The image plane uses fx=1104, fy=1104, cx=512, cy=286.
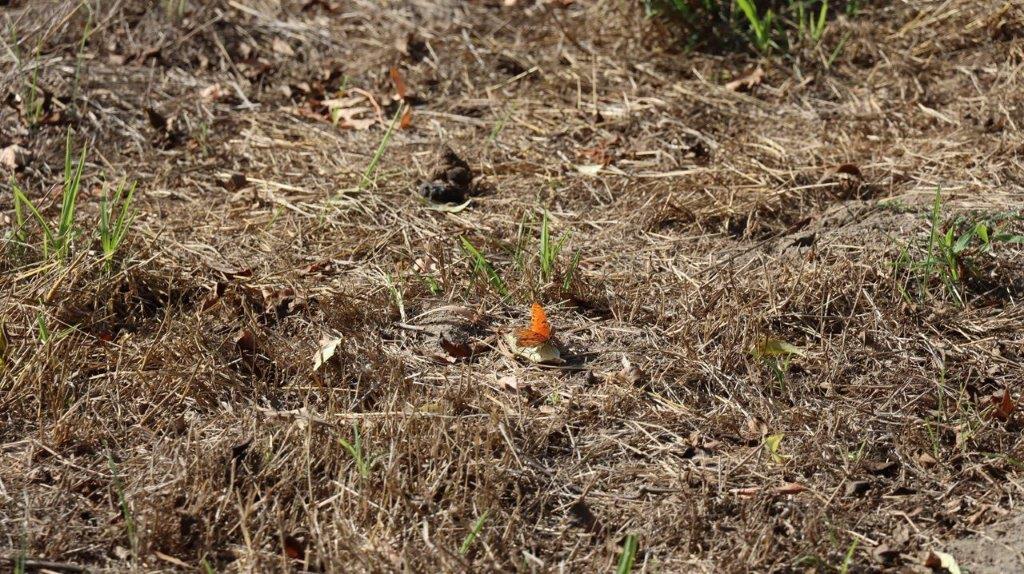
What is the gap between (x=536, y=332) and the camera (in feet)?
9.80

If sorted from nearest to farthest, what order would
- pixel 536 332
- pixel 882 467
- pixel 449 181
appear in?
pixel 882 467, pixel 536 332, pixel 449 181

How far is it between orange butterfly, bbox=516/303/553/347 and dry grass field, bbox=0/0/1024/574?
85 mm

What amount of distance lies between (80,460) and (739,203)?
7.28 ft

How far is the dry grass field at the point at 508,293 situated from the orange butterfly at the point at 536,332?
0.09m

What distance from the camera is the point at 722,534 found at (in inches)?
98.3

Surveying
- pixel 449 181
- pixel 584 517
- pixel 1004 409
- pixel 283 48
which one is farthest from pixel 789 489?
pixel 283 48

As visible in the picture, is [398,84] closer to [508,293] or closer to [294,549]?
[508,293]

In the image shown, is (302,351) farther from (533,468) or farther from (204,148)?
(204,148)

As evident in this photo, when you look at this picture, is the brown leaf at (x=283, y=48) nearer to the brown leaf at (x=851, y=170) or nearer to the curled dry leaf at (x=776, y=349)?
the brown leaf at (x=851, y=170)

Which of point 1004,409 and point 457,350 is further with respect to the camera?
point 457,350

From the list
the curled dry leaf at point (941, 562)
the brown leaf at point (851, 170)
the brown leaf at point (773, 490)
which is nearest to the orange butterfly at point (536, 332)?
the brown leaf at point (773, 490)

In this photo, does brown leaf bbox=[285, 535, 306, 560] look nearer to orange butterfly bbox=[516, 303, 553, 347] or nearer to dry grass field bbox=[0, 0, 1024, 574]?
dry grass field bbox=[0, 0, 1024, 574]

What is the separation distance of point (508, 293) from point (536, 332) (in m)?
0.31

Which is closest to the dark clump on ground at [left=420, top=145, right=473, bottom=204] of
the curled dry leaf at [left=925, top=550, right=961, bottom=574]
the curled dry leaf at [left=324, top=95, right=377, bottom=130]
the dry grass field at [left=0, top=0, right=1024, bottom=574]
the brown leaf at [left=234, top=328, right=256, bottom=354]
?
the dry grass field at [left=0, top=0, right=1024, bottom=574]
